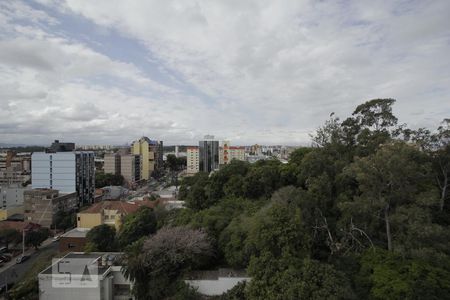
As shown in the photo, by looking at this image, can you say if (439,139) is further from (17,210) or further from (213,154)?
(213,154)

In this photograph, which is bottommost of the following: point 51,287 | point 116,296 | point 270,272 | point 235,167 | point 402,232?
point 116,296

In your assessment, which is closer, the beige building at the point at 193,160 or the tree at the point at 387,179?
the tree at the point at 387,179

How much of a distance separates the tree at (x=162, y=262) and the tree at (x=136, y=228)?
6.05m

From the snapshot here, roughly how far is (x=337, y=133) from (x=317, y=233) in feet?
20.1

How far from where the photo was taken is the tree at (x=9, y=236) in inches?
827

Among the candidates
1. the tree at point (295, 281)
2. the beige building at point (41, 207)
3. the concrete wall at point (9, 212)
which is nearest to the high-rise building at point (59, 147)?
the concrete wall at point (9, 212)

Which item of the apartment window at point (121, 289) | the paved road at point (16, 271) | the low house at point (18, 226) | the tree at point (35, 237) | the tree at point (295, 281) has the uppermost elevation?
the tree at point (295, 281)

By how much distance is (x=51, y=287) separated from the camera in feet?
36.9

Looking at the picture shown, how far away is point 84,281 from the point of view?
11273 mm

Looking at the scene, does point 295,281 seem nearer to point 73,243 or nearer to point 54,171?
point 73,243

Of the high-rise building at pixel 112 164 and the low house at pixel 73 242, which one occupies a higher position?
the high-rise building at pixel 112 164

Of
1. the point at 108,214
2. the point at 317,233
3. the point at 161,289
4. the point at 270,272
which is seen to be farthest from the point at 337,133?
the point at 108,214

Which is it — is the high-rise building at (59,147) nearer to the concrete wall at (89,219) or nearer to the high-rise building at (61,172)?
the high-rise building at (61,172)

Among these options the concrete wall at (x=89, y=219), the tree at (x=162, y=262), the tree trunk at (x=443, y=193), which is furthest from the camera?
the concrete wall at (x=89, y=219)
